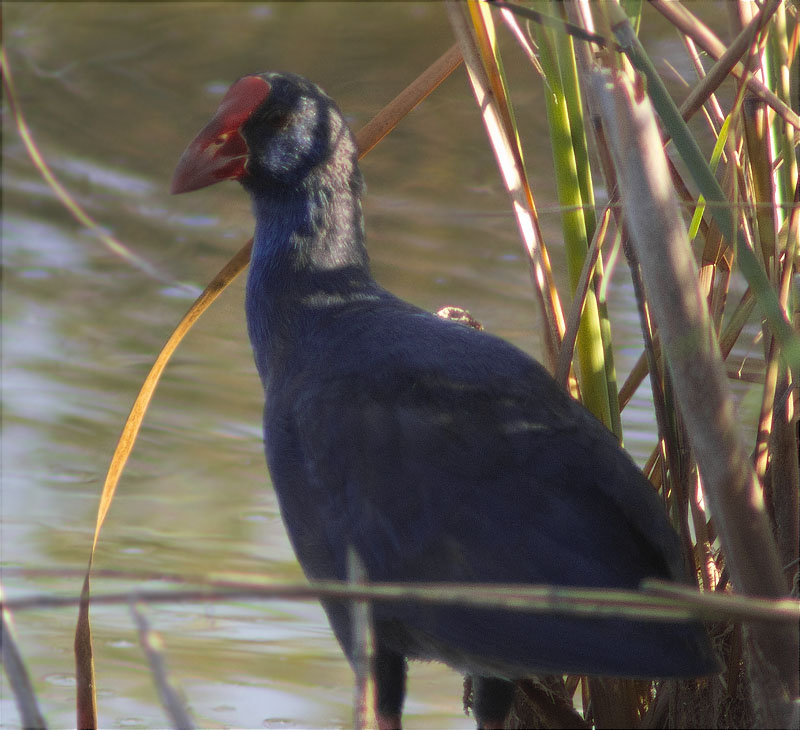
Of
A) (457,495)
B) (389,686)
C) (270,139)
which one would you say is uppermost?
(270,139)

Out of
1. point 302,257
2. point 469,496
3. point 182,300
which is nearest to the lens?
point 469,496

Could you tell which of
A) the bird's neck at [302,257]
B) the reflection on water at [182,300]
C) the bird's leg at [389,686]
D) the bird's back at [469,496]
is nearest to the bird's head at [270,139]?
the bird's neck at [302,257]

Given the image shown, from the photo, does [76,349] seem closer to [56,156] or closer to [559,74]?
[56,156]

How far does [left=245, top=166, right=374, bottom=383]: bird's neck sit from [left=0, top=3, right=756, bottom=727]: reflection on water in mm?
102

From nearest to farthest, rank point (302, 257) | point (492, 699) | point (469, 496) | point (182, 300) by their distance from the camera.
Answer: point (469, 496)
point (492, 699)
point (302, 257)
point (182, 300)

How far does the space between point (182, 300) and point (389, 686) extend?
1791 millimetres

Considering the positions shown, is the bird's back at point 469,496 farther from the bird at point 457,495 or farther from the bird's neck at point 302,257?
the bird's neck at point 302,257

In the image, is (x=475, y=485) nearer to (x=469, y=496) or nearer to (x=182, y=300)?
(x=469, y=496)

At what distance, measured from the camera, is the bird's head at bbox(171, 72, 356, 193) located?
1.46 metres

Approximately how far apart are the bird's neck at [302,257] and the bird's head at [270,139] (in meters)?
0.02

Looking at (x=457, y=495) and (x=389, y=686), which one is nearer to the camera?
(x=457, y=495)

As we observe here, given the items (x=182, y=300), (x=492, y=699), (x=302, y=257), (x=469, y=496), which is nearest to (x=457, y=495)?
(x=469, y=496)

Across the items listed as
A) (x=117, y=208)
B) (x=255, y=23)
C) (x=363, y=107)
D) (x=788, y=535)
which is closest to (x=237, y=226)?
(x=117, y=208)

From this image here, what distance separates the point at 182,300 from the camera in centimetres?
291
